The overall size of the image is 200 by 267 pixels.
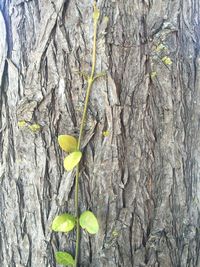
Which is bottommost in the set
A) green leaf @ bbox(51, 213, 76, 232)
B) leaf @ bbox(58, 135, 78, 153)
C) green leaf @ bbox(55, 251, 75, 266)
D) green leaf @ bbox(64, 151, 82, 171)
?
green leaf @ bbox(55, 251, 75, 266)

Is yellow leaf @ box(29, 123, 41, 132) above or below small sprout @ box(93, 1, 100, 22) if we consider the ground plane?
below

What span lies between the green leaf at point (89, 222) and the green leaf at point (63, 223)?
0.07 feet

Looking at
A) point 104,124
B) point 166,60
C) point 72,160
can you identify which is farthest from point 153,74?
point 72,160

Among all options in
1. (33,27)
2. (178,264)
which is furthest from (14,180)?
(178,264)

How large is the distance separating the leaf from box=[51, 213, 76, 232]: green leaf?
0.15 m

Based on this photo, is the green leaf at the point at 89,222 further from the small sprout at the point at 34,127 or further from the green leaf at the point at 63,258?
the small sprout at the point at 34,127

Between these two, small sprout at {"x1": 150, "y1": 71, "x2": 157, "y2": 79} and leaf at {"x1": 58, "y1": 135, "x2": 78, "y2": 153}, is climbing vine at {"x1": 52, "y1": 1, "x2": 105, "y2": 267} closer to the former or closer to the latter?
leaf at {"x1": 58, "y1": 135, "x2": 78, "y2": 153}

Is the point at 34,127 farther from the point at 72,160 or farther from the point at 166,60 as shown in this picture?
the point at 166,60

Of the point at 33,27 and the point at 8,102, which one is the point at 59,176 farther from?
the point at 33,27

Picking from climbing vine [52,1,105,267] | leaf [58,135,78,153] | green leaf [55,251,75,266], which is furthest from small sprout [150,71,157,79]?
green leaf [55,251,75,266]

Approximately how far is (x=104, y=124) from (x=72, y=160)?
4.2 inches

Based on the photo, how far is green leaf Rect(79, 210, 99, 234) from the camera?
76 cm

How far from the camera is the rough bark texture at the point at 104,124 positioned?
77 centimetres

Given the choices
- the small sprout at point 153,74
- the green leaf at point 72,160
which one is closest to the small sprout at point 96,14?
the small sprout at point 153,74
